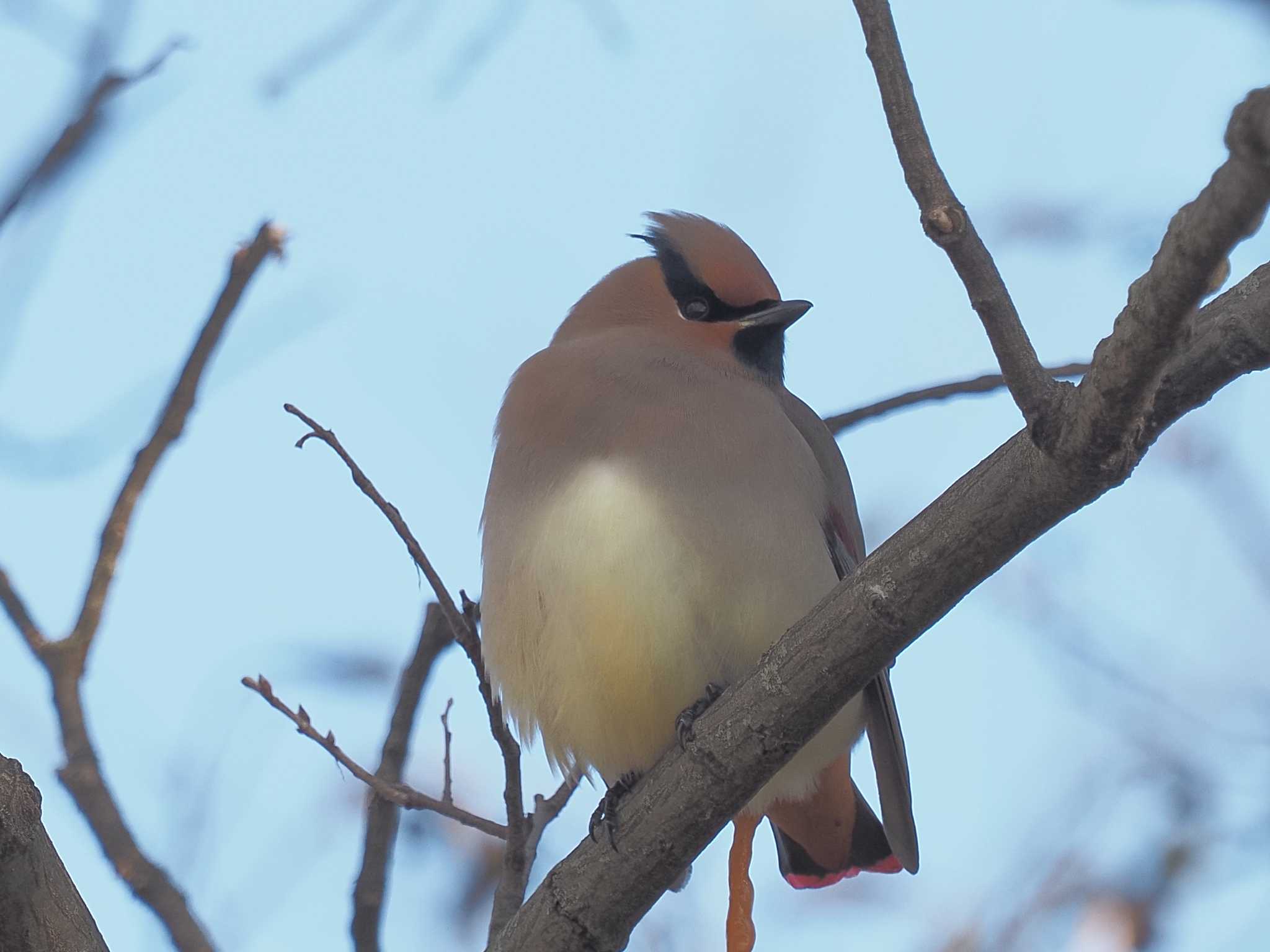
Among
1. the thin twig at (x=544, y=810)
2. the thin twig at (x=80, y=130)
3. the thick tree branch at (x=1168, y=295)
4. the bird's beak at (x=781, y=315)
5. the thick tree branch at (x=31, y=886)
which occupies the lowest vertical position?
the thick tree branch at (x=31, y=886)

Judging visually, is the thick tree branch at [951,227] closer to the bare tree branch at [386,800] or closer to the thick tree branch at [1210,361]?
the thick tree branch at [1210,361]

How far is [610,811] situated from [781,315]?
1686 mm

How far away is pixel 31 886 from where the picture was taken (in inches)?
97.7

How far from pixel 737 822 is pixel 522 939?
1266mm

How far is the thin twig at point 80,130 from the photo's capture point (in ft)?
11.3

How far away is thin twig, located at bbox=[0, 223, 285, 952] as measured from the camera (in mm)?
3488

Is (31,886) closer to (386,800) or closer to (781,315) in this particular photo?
(386,800)

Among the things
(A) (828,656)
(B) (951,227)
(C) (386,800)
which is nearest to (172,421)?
(C) (386,800)

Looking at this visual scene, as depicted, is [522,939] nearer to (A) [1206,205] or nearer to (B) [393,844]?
(B) [393,844]

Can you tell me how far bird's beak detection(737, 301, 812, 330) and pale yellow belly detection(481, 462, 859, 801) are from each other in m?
0.84

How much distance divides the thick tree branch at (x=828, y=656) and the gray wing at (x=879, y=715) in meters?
0.94

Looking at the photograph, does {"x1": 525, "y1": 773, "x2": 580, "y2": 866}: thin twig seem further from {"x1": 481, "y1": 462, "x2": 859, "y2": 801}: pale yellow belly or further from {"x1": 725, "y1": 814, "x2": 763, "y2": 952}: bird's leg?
{"x1": 725, "y1": 814, "x2": 763, "y2": 952}: bird's leg

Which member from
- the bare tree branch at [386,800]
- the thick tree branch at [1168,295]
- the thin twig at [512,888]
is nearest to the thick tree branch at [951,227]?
the thick tree branch at [1168,295]

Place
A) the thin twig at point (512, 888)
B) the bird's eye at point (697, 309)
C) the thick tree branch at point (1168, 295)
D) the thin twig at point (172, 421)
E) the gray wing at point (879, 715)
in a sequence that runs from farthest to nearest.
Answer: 1. the bird's eye at point (697, 309)
2. the gray wing at point (879, 715)
3. the thin twig at point (172, 421)
4. the thin twig at point (512, 888)
5. the thick tree branch at point (1168, 295)
